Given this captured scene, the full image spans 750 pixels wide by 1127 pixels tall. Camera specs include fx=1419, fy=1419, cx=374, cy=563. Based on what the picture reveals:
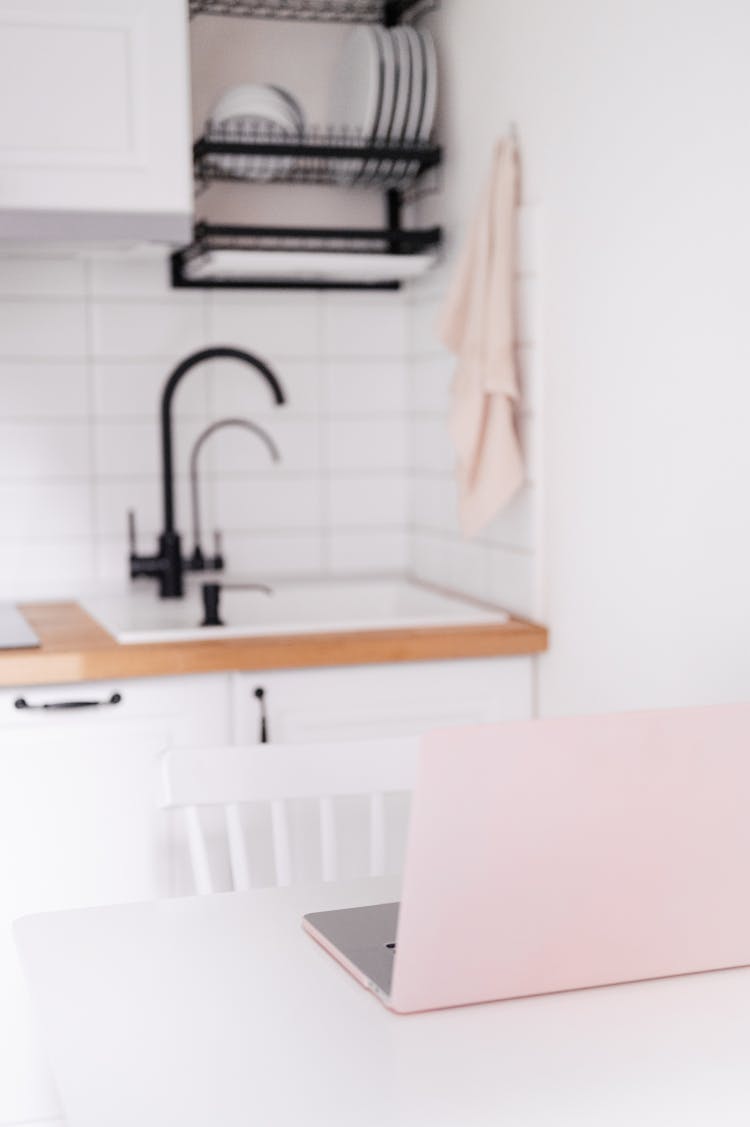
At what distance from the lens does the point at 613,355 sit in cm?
216

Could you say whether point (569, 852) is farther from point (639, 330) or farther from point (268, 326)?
point (268, 326)

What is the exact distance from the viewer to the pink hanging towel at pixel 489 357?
2426mm

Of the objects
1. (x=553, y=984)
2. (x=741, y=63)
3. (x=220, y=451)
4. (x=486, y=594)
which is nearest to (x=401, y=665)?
(x=486, y=594)

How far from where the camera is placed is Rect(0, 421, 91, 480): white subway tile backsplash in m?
2.85

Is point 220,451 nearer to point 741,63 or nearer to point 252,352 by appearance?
point 252,352

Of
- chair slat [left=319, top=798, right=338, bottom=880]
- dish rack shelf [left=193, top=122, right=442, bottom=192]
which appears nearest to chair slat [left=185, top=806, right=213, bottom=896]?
chair slat [left=319, top=798, right=338, bottom=880]

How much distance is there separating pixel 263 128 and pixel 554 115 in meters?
0.67

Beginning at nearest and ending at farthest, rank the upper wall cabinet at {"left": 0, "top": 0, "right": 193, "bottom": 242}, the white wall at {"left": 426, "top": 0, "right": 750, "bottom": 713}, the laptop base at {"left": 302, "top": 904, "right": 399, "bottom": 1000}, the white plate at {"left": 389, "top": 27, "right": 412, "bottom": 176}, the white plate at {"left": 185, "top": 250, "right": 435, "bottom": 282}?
the laptop base at {"left": 302, "top": 904, "right": 399, "bottom": 1000} → the white wall at {"left": 426, "top": 0, "right": 750, "bottom": 713} → the upper wall cabinet at {"left": 0, "top": 0, "right": 193, "bottom": 242} → the white plate at {"left": 185, "top": 250, "right": 435, "bottom": 282} → the white plate at {"left": 389, "top": 27, "right": 412, "bottom": 176}

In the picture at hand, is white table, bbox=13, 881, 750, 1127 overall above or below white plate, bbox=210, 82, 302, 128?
below

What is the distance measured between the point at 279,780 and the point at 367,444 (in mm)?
1541

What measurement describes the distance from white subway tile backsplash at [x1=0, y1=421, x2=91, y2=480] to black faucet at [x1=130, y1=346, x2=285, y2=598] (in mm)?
163

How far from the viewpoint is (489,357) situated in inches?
95.7

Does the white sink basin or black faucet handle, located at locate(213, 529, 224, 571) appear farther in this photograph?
black faucet handle, located at locate(213, 529, 224, 571)

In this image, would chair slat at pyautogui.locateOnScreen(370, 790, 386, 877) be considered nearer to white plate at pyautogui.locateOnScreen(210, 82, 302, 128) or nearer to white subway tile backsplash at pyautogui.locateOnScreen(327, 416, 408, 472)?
white subway tile backsplash at pyautogui.locateOnScreen(327, 416, 408, 472)
